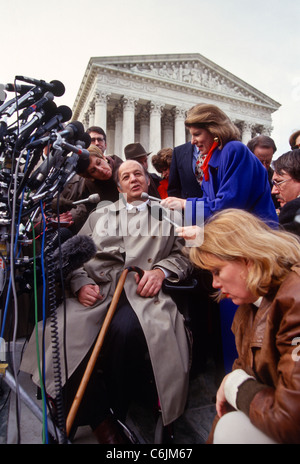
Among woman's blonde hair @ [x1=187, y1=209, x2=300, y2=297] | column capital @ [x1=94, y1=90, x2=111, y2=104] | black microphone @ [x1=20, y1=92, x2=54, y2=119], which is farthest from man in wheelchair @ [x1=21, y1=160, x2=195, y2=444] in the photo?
column capital @ [x1=94, y1=90, x2=111, y2=104]

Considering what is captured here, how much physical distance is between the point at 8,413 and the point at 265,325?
1.81 metres

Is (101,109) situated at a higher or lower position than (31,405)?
higher

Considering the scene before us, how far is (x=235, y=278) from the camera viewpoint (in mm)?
1306

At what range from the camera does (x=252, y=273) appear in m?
1.24

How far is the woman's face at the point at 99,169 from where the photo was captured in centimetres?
313

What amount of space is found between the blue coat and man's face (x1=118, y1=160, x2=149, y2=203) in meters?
0.56

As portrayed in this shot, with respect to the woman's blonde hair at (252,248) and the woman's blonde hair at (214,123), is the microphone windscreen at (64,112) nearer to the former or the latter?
the woman's blonde hair at (214,123)

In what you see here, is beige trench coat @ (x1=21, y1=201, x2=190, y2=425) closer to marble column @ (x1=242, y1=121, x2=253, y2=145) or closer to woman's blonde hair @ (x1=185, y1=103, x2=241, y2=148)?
woman's blonde hair @ (x1=185, y1=103, x2=241, y2=148)

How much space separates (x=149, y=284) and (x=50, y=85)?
4.44 feet

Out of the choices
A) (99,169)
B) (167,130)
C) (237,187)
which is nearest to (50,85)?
(237,187)

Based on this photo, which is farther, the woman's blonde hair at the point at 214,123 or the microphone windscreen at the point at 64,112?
the woman's blonde hair at the point at 214,123

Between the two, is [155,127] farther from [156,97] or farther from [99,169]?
[99,169]

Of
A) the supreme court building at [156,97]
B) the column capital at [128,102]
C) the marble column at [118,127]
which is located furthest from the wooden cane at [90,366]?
the marble column at [118,127]

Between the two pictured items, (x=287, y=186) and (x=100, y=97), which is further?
(x=100, y=97)
